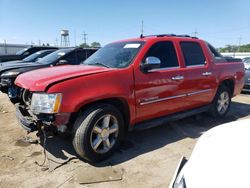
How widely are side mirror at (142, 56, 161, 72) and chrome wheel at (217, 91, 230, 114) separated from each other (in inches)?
103

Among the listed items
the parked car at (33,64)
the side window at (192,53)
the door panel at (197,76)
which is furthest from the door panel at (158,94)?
the parked car at (33,64)

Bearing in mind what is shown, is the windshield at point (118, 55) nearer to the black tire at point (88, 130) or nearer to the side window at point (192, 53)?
the black tire at point (88, 130)

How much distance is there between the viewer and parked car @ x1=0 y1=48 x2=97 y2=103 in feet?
19.9

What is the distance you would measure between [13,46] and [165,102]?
3226 cm

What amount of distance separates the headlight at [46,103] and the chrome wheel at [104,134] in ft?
2.13

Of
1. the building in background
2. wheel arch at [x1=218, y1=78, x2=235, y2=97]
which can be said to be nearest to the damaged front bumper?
wheel arch at [x1=218, y1=78, x2=235, y2=97]

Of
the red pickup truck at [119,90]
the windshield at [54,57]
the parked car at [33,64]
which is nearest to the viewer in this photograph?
the red pickup truck at [119,90]

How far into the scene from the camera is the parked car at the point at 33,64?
6074 mm

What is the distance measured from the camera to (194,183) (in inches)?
68.6

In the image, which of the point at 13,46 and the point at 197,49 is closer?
the point at 197,49

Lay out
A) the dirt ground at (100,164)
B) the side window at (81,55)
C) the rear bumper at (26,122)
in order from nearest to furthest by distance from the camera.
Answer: the dirt ground at (100,164) < the rear bumper at (26,122) < the side window at (81,55)

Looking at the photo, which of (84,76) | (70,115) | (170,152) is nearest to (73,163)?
(70,115)

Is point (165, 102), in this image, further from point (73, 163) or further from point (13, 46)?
point (13, 46)

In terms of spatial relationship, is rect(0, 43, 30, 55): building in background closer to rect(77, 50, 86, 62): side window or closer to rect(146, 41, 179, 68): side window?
rect(77, 50, 86, 62): side window
